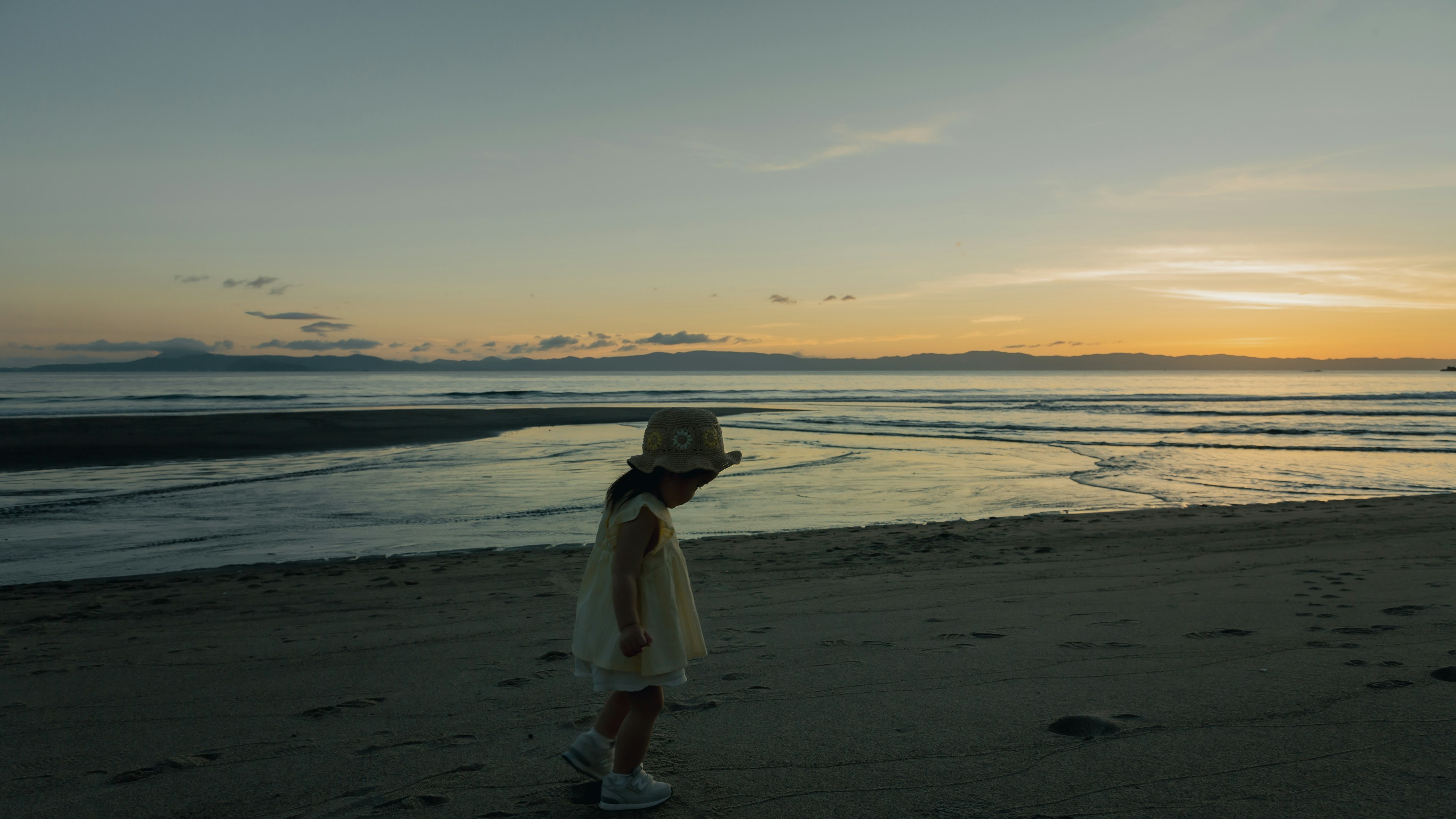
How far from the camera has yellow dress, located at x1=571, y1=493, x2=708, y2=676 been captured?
276 cm

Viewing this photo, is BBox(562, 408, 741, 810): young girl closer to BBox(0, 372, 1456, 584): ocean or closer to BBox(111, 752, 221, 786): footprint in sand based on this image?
BBox(111, 752, 221, 786): footprint in sand

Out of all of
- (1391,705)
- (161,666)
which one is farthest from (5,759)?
(1391,705)

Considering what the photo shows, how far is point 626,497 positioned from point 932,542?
6.41 meters

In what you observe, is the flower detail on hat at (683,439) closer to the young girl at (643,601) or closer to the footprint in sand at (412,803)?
the young girl at (643,601)

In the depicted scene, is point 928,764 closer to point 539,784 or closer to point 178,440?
point 539,784

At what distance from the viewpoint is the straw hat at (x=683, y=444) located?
9.03 feet

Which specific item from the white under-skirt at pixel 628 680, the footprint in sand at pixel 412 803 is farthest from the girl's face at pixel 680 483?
the footprint in sand at pixel 412 803

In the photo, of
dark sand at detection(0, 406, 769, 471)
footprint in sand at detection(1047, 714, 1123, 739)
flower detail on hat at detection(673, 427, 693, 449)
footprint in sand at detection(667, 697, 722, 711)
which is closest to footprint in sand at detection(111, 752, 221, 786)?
footprint in sand at detection(667, 697, 722, 711)

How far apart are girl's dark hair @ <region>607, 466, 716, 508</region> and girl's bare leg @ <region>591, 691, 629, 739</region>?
0.73 meters

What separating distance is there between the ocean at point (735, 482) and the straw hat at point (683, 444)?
6503mm

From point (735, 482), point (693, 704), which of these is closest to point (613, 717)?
point (693, 704)

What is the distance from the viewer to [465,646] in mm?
4836

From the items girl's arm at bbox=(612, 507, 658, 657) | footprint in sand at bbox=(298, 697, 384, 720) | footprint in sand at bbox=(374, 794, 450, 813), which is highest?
girl's arm at bbox=(612, 507, 658, 657)

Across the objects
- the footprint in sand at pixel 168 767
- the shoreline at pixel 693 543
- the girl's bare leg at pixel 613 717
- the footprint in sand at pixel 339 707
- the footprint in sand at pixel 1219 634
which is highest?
the girl's bare leg at pixel 613 717
